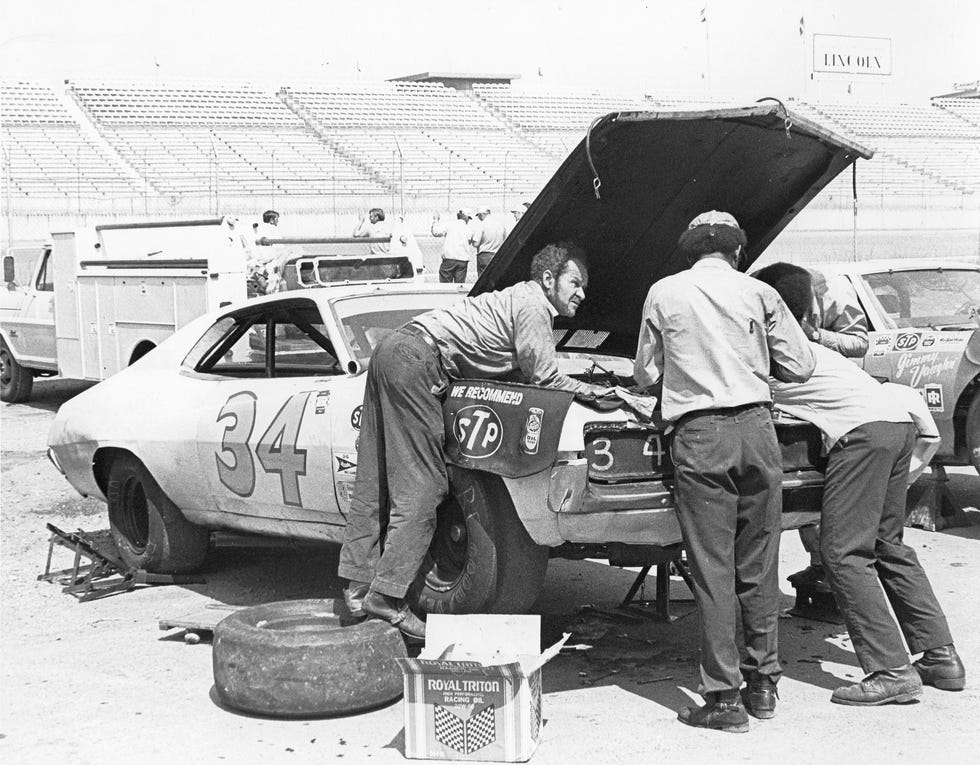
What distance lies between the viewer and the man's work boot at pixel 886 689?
5.00 meters

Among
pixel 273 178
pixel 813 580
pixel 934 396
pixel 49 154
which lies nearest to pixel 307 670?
pixel 813 580

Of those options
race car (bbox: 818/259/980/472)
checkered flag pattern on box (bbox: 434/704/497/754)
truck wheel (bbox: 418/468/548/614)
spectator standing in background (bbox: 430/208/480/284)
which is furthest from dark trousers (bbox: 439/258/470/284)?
checkered flag pattern on box (bbox: 434/704/497/754)

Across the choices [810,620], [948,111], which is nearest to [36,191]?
[810,620]

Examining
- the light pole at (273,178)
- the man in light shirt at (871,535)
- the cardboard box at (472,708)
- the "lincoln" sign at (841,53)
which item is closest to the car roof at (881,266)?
the man in light shirt at (871,535)

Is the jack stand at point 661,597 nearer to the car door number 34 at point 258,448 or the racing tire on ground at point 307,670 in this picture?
the racing tire on ground at point 307,670

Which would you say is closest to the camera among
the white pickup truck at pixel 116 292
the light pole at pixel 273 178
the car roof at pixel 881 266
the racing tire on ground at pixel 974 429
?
the racing tire on ground at pixel 974 429

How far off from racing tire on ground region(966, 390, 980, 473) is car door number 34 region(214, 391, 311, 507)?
439 centimetres

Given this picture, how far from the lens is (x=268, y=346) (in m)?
6.95

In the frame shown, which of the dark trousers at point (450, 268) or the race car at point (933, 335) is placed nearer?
the race car at point (933, 335)

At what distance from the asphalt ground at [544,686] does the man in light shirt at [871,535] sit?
13 cm

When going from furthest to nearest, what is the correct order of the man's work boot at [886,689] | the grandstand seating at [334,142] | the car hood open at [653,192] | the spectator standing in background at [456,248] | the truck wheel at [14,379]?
the grandstand seating at [334,142], the spectator standing in background at [456,248], the truck wheel at [14,379], the car hood open at [653,192], the man's work boot at [886,689]

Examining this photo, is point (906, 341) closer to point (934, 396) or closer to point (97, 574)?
point (934, 396)

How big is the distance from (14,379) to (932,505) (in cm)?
1168

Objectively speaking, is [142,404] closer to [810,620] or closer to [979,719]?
[810,620]
